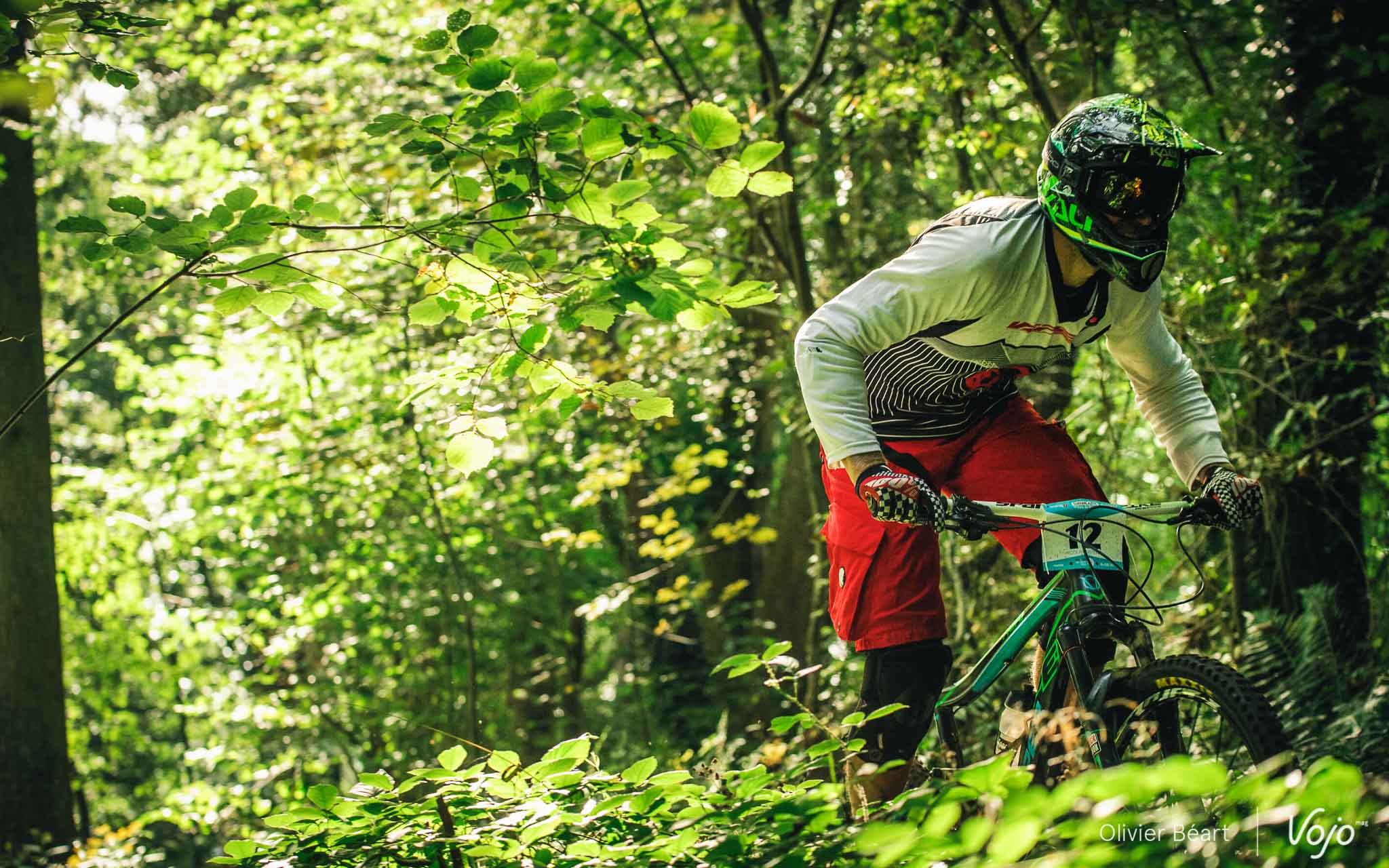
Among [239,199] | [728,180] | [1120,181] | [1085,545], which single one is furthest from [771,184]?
[239,199]

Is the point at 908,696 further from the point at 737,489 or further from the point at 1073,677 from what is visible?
the point at 737,489

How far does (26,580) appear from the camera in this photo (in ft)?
20.3

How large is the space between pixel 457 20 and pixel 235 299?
947 mm

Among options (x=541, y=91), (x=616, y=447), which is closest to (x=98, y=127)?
(x=616, y=447)

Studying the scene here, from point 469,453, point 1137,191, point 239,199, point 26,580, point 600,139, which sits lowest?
point 26,580

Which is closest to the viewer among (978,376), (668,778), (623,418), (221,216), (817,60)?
(668,778)

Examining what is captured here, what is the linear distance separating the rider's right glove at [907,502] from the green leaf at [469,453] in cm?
108

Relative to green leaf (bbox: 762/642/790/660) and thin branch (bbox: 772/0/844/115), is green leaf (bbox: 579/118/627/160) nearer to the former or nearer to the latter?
green leaf (bbox: 762/642/790/660)

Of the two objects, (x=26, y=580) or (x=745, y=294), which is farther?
(x=26, y=580)

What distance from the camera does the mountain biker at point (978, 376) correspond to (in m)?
2.61

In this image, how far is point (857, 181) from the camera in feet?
25.9

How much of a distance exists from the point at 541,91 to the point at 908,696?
6.28ft

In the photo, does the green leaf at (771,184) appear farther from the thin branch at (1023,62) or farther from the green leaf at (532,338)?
the thin branch at (1023,62)

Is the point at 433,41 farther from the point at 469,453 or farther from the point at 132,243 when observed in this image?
the point at 469,453
